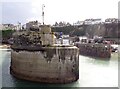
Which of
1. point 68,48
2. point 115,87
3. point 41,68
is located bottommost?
point 115,87

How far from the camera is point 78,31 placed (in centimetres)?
15050

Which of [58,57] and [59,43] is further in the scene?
[59,43]

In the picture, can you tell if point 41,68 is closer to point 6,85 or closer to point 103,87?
point 6,85

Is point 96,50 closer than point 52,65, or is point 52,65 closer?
point 52,65

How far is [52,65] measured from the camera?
116 feet

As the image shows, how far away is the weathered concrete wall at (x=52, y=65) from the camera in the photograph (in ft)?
116

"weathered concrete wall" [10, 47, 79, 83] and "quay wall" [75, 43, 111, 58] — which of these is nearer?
"weathered concrete wall" [10, 47, 79, 83]

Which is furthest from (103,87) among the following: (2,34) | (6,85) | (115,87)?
(2,34)

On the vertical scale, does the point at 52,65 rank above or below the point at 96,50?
above

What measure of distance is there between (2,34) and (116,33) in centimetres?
5500

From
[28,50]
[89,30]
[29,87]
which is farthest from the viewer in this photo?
[89,30]

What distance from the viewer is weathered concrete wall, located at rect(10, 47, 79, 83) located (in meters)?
35.2

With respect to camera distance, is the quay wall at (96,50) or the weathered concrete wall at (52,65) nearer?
the weathered concrete wall at (52,65)

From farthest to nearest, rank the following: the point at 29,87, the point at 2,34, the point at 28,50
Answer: the point at 2,34 < the point at 28,50 < the point at 29,87
